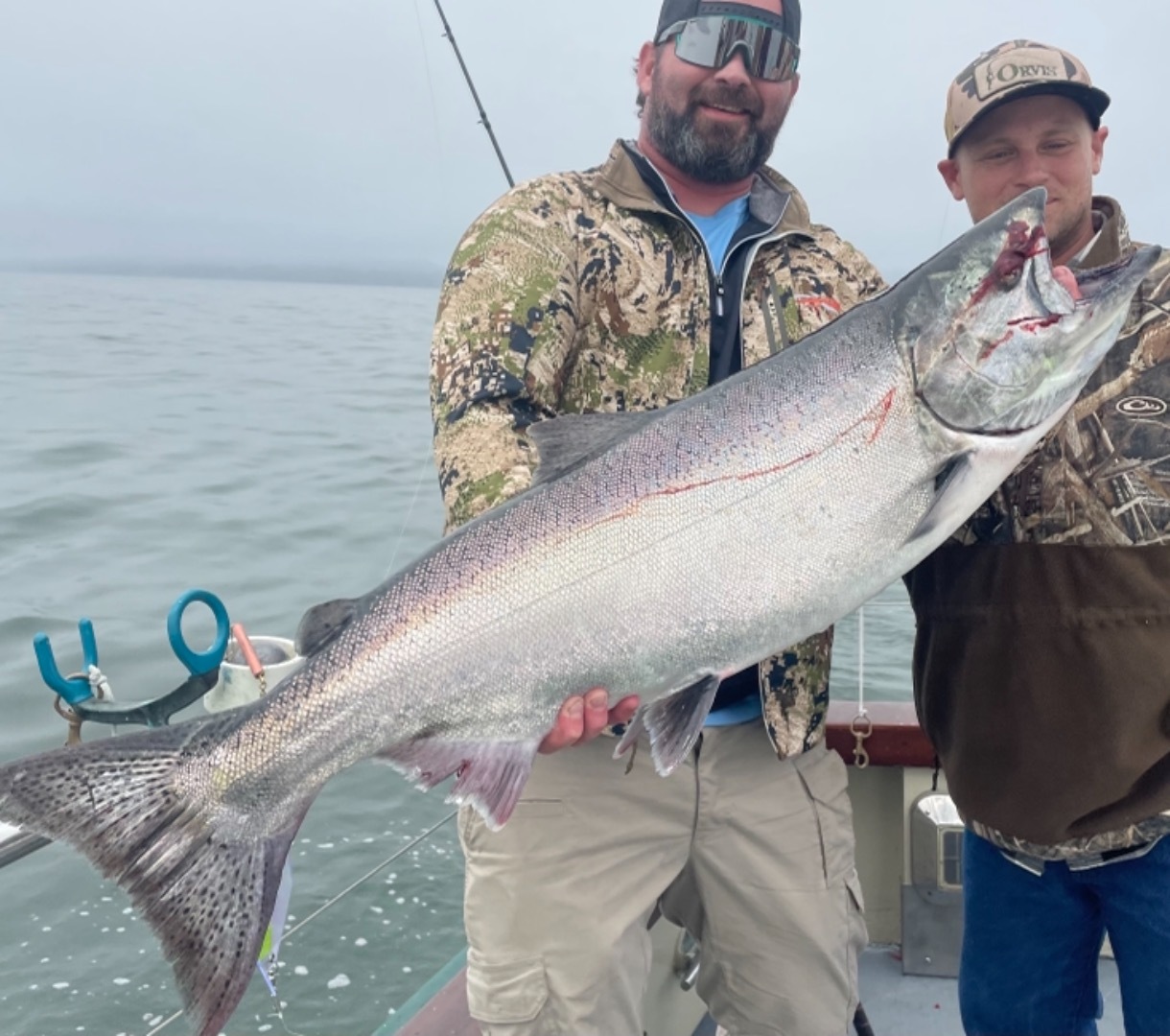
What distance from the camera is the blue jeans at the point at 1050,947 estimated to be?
265cm

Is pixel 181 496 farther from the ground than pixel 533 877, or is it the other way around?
pixel 533 877

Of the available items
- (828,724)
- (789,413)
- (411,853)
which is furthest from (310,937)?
(789,413)

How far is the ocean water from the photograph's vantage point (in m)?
5.48

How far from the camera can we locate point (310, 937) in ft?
19.3

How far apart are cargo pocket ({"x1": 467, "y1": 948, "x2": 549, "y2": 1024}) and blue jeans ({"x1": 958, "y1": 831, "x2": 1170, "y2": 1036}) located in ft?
4.05

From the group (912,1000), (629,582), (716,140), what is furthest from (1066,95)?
(912,1000)

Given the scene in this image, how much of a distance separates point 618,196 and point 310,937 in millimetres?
4640

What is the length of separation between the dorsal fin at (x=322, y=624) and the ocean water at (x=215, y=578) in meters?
1.55

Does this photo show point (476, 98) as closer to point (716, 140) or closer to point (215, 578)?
point (716, 140)

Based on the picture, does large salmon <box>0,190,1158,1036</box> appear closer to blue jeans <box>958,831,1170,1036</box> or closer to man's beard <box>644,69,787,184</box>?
man's beard <box>644,69,787,184</box>

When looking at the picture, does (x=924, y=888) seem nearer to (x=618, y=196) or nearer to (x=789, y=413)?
(x=789, y=413)

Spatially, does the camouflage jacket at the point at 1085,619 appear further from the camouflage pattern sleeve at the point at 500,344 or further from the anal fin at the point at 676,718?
the camouflage pattern sleeve at the point at 500,344

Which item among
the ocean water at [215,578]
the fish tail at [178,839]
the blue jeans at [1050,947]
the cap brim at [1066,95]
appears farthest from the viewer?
the ocean water at [215,578]

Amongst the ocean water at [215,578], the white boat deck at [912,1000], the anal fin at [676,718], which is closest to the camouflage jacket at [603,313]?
the anal fin at [676,718]
